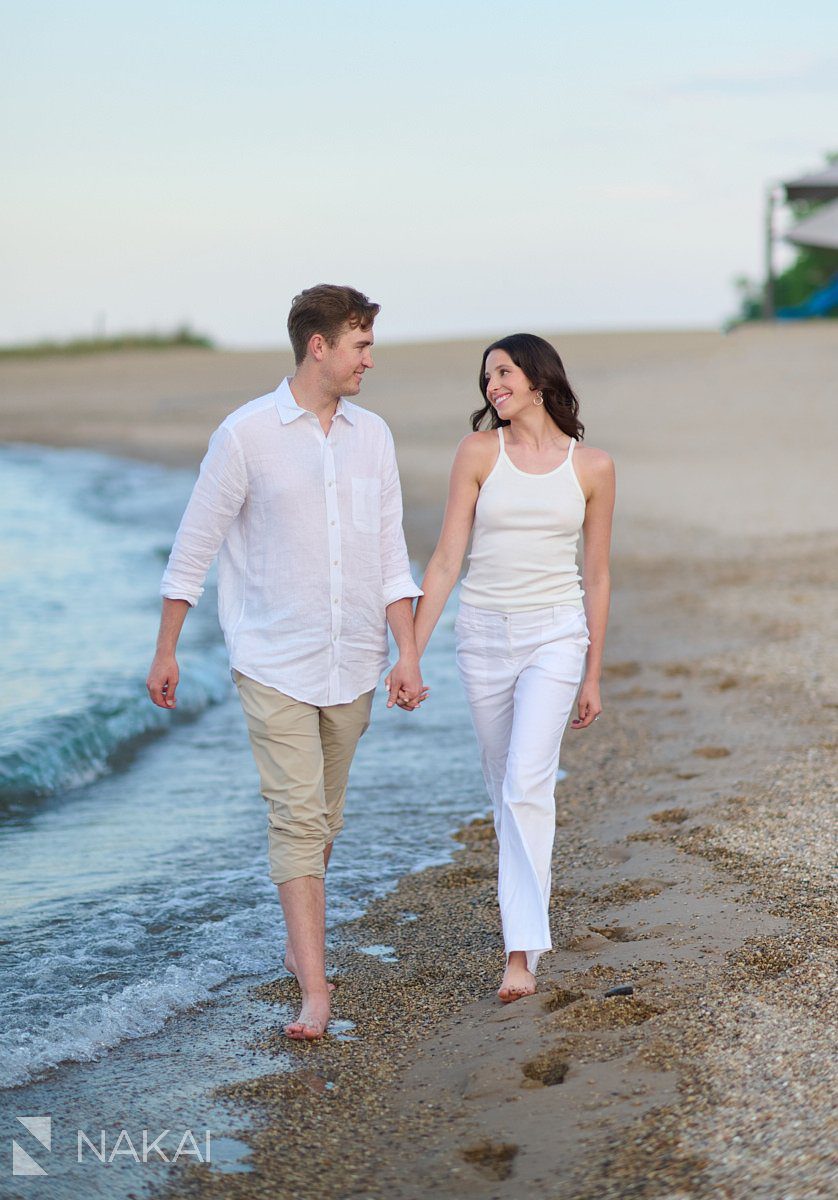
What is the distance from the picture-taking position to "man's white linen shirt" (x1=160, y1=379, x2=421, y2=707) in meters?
3.88

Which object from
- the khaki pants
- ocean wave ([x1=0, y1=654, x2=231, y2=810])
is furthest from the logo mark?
ocean wave ([x1=0, y1=654, x2=231, y2=810])

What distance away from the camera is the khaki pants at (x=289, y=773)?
3.90m

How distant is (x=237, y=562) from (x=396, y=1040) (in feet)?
4.61

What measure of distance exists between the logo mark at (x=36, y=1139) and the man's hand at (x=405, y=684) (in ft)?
4.63

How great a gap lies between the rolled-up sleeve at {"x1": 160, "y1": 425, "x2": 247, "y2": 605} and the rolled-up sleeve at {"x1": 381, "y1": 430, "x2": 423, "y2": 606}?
0.42m

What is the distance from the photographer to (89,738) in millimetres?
7578

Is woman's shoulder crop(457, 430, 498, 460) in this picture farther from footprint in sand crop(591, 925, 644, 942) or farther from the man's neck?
footprint in sand crop(591, 925, 644, 942)

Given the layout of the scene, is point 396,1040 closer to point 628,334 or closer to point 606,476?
point 606,476

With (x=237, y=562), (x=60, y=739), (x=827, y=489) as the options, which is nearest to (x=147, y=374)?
(x=827, y=489)

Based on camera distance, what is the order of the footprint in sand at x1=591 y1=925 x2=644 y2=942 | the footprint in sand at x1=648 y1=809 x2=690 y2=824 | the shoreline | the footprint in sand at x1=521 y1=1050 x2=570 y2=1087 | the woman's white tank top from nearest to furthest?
the shoreline, the footprint in sand at x1=521 y1=1050 x2=570 y2=1087, the woman's white tank top, the footprint in sand at x1=591 y1=925 x2=644 y2=942, the footprint in sand at x1=648 y1=809 x2=690 y2=824

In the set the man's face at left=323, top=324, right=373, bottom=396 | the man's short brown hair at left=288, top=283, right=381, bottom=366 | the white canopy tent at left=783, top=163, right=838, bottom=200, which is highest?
the white canopy tent at left=783, top=163, right=838, bottom=200

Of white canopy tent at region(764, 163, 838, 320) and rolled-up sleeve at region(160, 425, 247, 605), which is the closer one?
rolled-up sleeve at region(160, 425, 247, 605)

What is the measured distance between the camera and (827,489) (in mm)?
16266

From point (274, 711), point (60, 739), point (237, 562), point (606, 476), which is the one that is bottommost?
point (60, 739)
